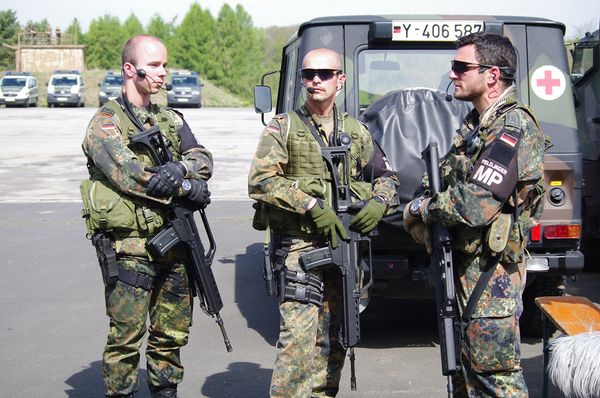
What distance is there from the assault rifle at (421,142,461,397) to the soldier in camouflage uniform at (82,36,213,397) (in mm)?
1286

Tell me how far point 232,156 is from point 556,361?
16649 mm

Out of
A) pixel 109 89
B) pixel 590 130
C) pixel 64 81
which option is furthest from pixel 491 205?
pixel 64 81

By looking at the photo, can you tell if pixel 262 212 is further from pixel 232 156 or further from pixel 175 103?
pixel 175 103

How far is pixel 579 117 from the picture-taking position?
902 cm

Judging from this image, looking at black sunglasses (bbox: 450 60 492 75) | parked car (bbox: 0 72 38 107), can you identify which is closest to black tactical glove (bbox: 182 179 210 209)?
black sunglasses (bbox: 450 60 492 75)

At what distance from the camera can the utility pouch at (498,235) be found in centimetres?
380

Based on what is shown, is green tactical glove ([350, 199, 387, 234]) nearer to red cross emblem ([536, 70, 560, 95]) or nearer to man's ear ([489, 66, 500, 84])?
man's ear ([489, 66, 500, 84])

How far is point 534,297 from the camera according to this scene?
6441 millimetres

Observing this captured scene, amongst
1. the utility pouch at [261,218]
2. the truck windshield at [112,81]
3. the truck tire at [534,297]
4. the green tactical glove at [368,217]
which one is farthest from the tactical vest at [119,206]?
the truck windshield at [112,81]

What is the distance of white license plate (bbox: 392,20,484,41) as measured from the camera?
243 inches

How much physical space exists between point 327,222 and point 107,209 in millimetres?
1108

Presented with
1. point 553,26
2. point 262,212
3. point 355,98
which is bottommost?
point 262,212

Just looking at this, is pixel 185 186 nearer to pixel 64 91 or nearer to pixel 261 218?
pixel 261 218

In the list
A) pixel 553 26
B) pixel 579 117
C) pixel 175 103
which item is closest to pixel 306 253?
pixel 553 26
